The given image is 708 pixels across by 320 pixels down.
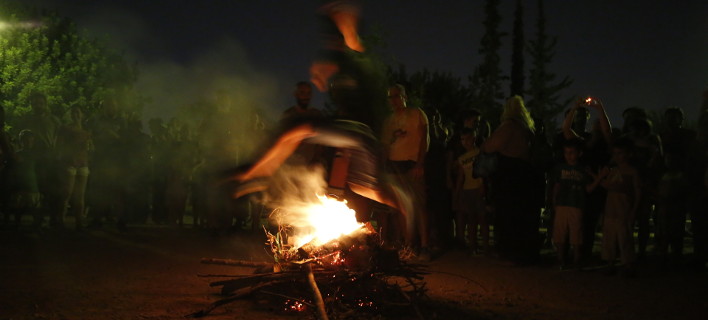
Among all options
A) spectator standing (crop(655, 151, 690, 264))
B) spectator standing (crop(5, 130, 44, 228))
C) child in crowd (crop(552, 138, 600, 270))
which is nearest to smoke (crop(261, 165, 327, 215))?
child in crowd (crop(552, 138, 600, 270))

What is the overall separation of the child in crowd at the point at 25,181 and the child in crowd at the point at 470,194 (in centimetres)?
739

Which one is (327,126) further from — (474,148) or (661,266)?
(661,266)

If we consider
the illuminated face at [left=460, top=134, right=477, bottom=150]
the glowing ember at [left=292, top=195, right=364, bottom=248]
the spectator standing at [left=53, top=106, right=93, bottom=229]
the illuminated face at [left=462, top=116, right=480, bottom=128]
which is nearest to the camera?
the glowing ember at [left=292, top=195, right=364, bottom=248]

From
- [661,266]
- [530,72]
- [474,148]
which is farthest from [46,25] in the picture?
[661,266]

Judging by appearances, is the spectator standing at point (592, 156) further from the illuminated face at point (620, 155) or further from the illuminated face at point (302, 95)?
the illuminated face at point (302, 95)

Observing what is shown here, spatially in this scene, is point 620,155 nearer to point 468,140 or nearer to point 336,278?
point 468,140

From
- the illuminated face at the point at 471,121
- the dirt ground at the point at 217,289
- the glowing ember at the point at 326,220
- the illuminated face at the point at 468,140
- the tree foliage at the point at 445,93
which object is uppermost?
the tree foliage at the point at 445,93

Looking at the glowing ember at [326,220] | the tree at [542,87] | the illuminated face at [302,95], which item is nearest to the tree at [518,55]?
the tree at [542,87]

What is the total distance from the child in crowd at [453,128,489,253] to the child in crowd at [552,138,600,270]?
117cm

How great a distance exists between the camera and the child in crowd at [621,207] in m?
7.43

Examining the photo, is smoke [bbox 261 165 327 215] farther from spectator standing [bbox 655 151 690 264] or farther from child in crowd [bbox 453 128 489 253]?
spectator standing [bbox 655 151 690 264]

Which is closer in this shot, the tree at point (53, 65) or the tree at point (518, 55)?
the tree at point (53, 65)

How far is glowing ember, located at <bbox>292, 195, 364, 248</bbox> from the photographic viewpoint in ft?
19.1

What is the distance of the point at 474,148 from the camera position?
929cm
